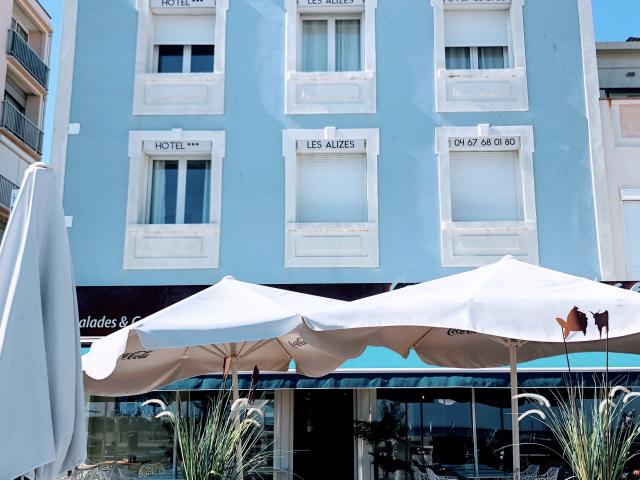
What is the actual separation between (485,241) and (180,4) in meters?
7.05

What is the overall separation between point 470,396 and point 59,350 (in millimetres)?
8930

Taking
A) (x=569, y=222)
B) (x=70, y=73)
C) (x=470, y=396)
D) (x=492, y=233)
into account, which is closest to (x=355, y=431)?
(x=470, y=396)

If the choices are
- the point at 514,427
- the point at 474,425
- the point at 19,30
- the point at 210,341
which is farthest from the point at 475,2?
the point at 19,30

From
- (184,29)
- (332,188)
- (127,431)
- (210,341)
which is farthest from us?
(184,29)

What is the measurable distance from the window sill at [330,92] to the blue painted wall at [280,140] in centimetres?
17

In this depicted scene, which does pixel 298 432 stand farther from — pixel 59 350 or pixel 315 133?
pixel 59 350

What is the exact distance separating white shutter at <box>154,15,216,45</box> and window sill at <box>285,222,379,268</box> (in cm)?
412

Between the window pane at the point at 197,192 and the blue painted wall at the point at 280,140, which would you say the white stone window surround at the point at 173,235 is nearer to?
the blue painted wall at the point at 280,140

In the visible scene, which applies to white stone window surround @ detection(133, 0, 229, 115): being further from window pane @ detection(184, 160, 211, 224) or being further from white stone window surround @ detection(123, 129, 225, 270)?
window pane @ detection(184, 160, 211, 224)

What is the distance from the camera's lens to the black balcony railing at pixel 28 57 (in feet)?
90.5

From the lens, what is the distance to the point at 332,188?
44.0ft

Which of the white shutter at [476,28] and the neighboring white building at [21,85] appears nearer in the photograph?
the white shutter at [476,28]

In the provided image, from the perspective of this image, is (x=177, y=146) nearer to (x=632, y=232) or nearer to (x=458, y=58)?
(x=458, y=58)

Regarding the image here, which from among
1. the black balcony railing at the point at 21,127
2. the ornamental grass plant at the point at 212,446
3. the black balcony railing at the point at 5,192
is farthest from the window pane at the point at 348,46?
the black balcony railing at the point at 21,127
